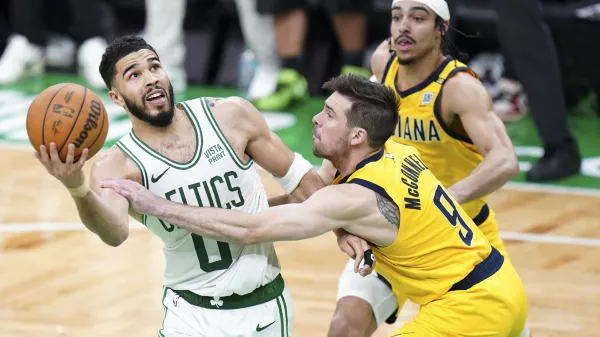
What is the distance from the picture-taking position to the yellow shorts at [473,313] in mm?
4777

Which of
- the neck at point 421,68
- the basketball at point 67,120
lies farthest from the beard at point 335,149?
the neck at point 421,68

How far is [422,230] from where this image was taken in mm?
4750

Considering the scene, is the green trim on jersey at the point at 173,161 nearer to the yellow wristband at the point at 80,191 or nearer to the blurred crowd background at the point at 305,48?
the yellow wristband at the point at 80,191

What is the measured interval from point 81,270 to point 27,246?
0.70 meters

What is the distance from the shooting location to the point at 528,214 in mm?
8562

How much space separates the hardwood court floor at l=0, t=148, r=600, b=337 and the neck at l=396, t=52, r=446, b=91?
1530mm

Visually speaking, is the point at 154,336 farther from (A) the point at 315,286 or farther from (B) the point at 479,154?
(B) the point at 479,154

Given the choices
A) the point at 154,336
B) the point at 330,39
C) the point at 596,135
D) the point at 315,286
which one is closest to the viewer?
the point at 154,336

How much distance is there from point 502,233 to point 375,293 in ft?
9.13

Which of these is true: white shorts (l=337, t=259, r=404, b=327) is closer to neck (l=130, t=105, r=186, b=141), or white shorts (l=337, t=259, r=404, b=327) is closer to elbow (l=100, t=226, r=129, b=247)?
neck (l=130, t=105, r=186, b=141)

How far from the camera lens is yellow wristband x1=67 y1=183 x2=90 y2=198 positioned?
4086mm

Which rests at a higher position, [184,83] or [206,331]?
[206,331]

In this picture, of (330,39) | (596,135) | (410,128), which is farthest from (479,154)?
(330,39)

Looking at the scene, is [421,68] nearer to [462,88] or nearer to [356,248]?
[462,88]
